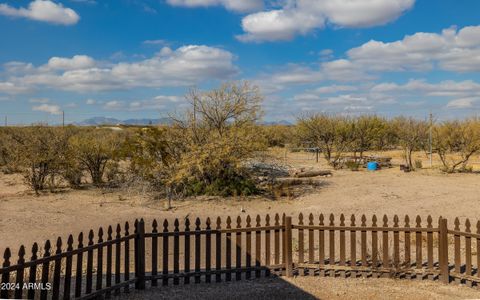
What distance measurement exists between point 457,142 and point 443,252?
22351mm

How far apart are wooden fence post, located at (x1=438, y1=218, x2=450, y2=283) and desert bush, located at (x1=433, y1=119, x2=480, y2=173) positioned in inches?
767

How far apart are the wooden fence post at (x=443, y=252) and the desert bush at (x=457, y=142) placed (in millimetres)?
19493

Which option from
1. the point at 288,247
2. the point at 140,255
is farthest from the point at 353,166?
the point at 140,255

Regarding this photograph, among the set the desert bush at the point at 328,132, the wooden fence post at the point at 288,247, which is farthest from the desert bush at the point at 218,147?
the desert bush at the point at 328,132

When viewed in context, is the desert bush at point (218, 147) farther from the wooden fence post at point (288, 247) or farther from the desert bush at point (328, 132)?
the desert bush at point (328, 132)

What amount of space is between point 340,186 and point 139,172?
8.82 metres

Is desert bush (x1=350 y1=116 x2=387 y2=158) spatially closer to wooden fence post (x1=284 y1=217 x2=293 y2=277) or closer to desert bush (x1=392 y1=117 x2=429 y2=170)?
desert bush (x1=392 y1=117 x2=429 y2=170)

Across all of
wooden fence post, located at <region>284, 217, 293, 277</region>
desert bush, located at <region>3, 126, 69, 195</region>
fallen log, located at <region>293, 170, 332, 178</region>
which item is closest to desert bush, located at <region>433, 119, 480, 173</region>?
fallen log, located at <region>293, 170, 332, 178</region>

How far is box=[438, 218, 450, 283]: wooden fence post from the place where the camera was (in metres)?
6.48

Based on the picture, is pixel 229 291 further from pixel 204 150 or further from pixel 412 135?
pixel 412 135

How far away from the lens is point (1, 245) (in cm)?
962

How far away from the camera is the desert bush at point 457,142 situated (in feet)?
79.6

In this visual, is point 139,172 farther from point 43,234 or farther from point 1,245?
point 1,245

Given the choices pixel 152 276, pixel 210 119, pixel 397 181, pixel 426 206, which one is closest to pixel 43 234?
pixel 152 276
